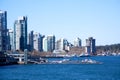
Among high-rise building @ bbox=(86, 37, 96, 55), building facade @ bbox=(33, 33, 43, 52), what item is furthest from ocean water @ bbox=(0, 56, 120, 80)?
high-rise building @ bbox=(86, 37, 96, 55)

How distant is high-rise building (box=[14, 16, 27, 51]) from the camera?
4333 inches

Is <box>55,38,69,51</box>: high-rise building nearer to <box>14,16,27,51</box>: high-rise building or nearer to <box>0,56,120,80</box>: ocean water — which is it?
<box>14,16,27,51</box>: high-rise building

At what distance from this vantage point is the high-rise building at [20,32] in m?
110

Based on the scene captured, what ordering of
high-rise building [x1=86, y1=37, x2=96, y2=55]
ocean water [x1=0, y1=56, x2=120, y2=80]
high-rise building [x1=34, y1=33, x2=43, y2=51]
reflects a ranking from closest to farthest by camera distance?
ocean water [x1=0, y1=56, x2=120, y2=80] → high-rise building [x1=34, y1=33, x2=43, y2=51] → high-rise building [x1=86, y1=37, x2=96, y2=55]

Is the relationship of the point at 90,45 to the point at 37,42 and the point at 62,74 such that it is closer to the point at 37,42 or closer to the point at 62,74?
the point at 37,42

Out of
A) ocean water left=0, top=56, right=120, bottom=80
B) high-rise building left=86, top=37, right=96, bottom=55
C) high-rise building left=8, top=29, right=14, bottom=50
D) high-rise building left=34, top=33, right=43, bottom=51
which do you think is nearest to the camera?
ocean water left=0, top=56, right=120, bottom=80

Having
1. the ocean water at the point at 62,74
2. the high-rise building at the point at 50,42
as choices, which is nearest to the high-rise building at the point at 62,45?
the high-rise building at the point at 50,42

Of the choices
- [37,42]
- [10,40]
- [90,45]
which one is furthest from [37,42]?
[90,45]

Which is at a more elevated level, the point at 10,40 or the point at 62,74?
the point at 10,40

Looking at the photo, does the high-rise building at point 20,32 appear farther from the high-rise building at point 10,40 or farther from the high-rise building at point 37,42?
the high-rise building at point 37,42

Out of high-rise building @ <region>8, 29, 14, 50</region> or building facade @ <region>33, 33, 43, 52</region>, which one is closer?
high-rise building @ <region>8, 29, 14, 50</region>

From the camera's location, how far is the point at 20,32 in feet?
370

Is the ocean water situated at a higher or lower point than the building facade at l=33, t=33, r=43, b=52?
lower

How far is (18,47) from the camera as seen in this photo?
11544 centimetres
